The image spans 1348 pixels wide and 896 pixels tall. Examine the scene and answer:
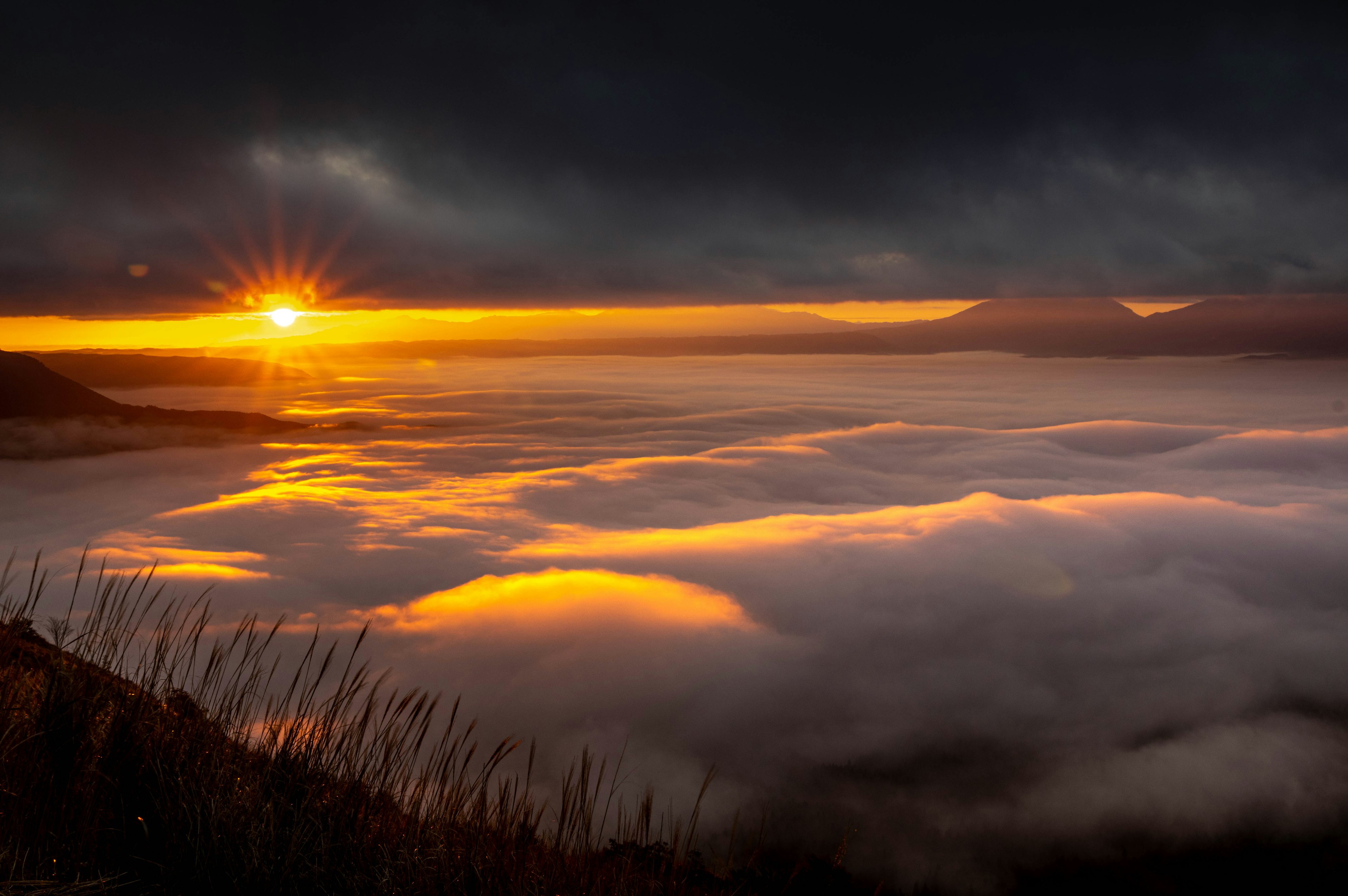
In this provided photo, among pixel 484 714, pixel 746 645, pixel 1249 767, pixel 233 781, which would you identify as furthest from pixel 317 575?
pixel 1249 767

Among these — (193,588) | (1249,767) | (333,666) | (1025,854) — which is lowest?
(1025,854)

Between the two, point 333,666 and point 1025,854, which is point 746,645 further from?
point 333,666

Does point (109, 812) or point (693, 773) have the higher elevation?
point (109, 812)

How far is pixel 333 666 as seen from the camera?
95.9 m

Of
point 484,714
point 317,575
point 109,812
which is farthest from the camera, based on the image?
point 317,575

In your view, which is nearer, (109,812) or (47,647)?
(109,812)

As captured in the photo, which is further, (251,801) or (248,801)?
(251,801)

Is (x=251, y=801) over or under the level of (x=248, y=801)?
under

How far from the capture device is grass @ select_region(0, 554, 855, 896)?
7195 mm

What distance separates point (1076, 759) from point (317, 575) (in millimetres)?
107320

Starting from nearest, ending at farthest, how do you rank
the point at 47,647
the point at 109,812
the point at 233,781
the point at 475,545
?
1. the point at 109,812
2. the point at 233,781
3. the point at 47,647
4. the point at 475,545

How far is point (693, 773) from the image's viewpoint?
83.9 meters

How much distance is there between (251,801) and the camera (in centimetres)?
808

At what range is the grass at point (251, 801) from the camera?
7.20 meters
